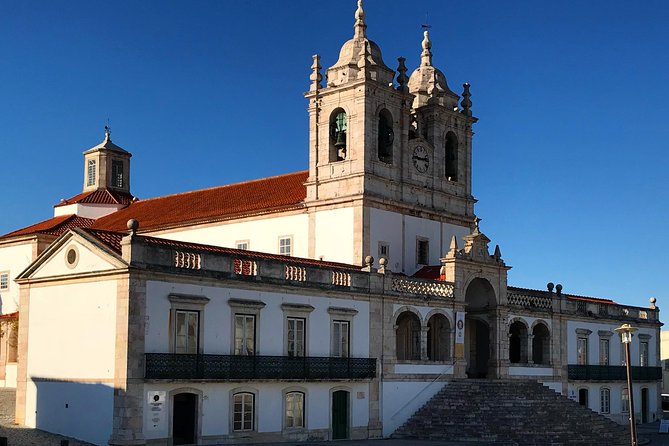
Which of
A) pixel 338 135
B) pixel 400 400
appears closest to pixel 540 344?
pixel 400 400

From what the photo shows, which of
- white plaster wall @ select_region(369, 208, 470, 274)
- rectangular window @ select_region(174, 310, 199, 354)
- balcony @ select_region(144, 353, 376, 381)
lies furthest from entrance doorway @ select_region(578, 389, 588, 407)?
rectangular window @ select_region(174, 310, 199, 354)

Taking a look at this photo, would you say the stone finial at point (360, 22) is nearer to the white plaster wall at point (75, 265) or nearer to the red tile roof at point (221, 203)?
the red tile roof at point (221, 203)

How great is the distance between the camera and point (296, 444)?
2828 cm

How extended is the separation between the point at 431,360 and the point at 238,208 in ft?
34.5

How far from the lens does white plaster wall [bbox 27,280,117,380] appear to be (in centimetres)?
2550

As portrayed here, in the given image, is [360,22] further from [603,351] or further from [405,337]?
[603,351]

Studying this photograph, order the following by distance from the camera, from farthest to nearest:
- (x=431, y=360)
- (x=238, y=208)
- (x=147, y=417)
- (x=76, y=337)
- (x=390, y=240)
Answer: (x=238, y=208) → (x=390, y=240) → (x=431, y=360) → (x=76, y=337) → (x=147, y=417)

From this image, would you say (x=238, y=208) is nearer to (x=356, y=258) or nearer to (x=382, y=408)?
(x=356, y=258)

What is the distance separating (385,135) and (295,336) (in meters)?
11.8

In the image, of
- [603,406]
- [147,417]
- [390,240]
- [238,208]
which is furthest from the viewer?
[603,406]

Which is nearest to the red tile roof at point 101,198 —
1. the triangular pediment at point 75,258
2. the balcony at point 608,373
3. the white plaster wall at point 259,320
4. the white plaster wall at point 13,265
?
the white plaster wall at point 13,265

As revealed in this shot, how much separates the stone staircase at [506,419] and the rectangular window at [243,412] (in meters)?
6.44

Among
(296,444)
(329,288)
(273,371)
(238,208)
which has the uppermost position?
(238,208)

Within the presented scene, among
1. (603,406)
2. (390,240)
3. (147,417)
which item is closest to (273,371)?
(147,417)
